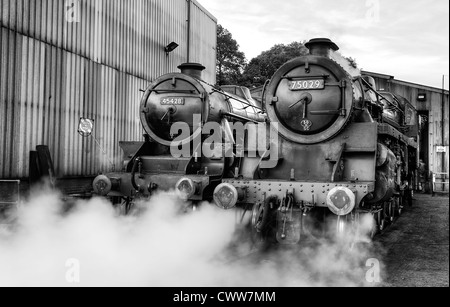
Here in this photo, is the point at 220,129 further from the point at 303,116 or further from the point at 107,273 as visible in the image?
the point at 107,273

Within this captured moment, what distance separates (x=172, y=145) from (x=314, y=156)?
2.47 m

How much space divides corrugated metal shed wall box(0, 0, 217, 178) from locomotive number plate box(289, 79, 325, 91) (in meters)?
5.44

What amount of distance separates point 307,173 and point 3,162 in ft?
18.6

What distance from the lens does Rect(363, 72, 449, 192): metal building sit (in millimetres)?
17656

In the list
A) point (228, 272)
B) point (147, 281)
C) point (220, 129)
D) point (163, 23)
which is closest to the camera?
point (147, 281)

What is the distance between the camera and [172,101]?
24.9 feet

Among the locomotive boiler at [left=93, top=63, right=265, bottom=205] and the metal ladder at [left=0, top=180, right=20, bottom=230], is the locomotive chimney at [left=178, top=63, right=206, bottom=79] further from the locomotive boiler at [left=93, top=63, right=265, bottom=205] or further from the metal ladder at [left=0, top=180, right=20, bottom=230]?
the metal ladder at [left=0, top=180, right=20, bottom=230]

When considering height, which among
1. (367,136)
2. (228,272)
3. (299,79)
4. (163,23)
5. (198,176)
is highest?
(163,23)

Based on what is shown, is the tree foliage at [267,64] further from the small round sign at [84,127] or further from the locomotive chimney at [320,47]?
the locomotive chimney at [320,47]

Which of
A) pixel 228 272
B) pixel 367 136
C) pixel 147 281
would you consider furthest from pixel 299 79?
pixel 147 281

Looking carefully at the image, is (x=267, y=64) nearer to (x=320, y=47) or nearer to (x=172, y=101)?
(x=172, y=101)

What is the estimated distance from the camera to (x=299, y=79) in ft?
21.0

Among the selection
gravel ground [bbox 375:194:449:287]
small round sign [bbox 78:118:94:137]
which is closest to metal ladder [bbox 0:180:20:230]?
small round sign [bbox 78:118:94:137]

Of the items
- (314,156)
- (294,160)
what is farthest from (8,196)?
(314,156)
